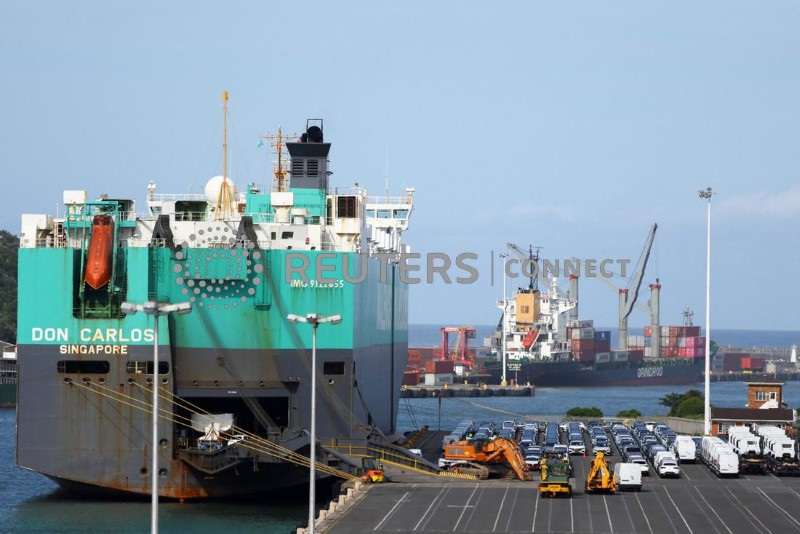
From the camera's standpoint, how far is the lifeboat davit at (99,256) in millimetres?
55531

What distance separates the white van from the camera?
54625 mm

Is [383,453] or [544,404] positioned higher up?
[383,453]

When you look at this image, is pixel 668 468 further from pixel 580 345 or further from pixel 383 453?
pixel 580 345

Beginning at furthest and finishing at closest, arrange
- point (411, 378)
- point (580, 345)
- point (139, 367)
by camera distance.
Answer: point (580, 345)
point (411, 378)
point (139, 367)

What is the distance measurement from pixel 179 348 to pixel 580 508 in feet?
52.5

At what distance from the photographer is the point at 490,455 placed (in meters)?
59.8

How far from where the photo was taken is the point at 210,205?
2486 inches

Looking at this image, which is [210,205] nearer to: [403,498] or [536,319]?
[403,498]

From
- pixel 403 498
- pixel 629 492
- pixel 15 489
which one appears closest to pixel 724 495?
pixel 629 492

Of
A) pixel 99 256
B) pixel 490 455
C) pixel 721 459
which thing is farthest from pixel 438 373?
pixel 99 256

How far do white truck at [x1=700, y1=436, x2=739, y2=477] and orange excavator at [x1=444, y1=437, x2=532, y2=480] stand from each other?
A: 25.2 ft

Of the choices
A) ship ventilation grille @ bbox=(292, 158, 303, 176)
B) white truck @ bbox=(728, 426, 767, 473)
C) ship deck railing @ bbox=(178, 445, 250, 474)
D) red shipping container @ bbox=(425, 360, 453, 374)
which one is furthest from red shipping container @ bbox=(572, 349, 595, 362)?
ship deck railing @ bbox=(178, 445, 250, 474)

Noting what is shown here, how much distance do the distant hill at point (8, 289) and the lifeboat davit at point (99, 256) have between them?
341 ft

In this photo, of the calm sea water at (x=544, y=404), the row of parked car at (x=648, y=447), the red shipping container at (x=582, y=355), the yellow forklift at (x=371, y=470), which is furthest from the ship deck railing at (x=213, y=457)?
the red shipping container at (x=582, y=355)
